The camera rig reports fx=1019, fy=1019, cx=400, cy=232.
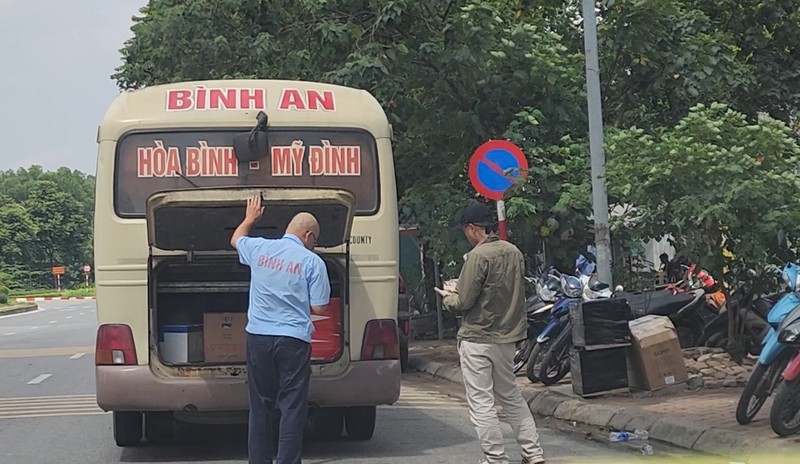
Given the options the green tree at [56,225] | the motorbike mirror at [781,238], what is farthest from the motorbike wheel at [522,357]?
the green tree at [56,225]

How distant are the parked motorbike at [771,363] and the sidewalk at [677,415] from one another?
179mm

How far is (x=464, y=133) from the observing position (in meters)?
14.1

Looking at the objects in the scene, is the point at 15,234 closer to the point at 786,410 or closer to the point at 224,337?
the point at 224,337

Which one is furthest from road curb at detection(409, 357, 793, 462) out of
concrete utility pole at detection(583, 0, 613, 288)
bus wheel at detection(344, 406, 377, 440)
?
bus wheel at detection(344, 406, 377, 440)

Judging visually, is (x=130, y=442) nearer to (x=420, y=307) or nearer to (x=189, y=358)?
(x=189, y=358)

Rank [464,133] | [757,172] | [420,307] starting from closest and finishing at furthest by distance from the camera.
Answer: [757,172] < [464,133] < [420,307]

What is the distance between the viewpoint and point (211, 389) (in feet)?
24.4

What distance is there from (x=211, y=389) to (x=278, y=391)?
3.52ft

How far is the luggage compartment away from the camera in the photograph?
7.67 meters

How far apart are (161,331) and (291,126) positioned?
73.3 inches

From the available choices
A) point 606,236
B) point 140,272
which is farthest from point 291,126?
point 606,236

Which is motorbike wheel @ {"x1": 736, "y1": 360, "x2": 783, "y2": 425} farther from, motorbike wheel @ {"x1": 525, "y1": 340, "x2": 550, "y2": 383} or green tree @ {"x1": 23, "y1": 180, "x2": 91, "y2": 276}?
green tree @ {"x1": 23, "y1": 180, "x2": 91, "y2": 276}

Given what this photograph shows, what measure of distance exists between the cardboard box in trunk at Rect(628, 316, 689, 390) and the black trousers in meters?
4.58

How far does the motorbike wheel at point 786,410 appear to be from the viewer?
23.6 ft
